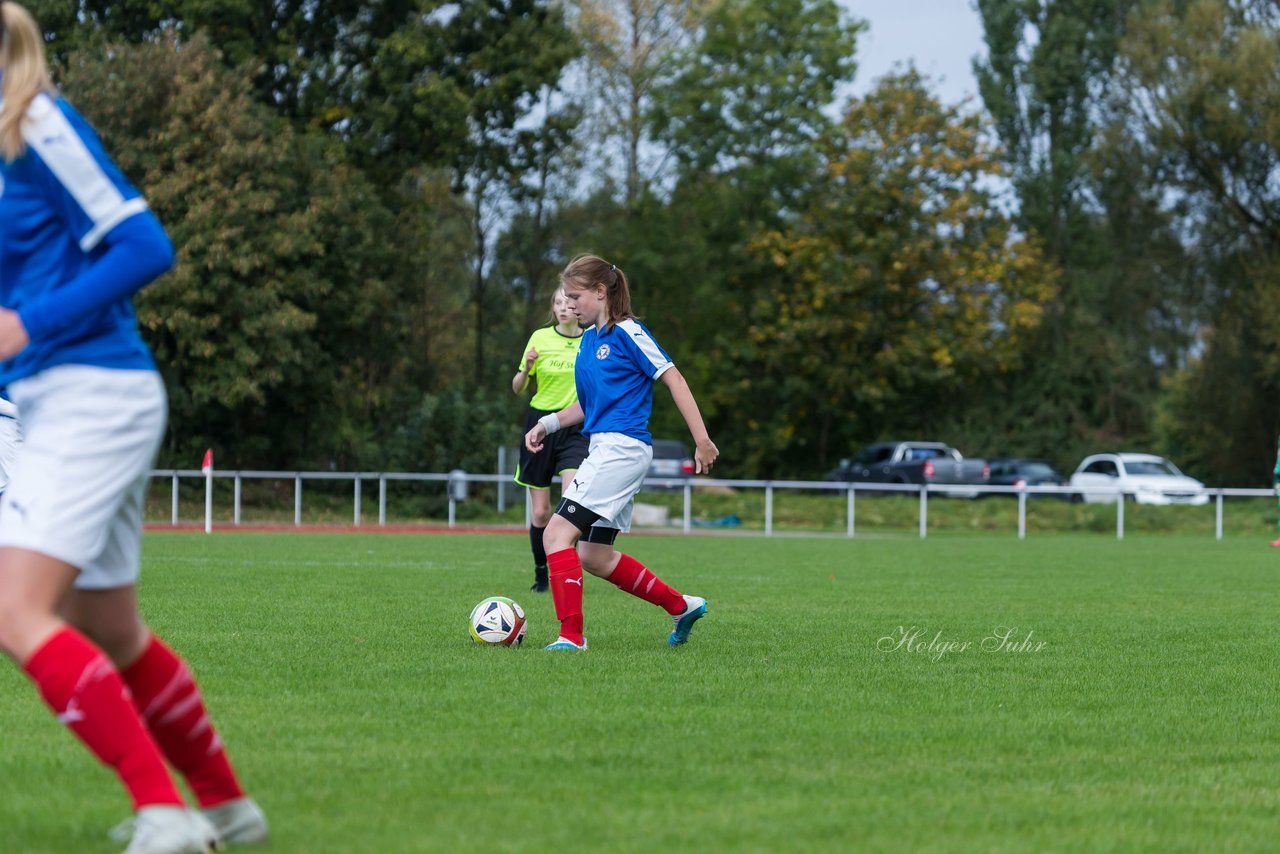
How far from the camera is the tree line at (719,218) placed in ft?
105

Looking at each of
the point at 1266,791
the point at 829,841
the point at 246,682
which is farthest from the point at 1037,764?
the point at 246,682

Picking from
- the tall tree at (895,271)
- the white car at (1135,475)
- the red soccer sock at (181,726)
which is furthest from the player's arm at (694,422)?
the tall tree at (895,271)

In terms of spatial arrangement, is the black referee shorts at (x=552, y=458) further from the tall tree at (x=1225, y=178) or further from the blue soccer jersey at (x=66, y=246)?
the tall tree at (x=1225, y=178)

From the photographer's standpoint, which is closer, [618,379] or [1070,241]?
[618,379]

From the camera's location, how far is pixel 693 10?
159 feet

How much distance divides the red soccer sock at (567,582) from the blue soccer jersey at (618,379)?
661 millimetres

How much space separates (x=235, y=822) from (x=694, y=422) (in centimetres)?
410

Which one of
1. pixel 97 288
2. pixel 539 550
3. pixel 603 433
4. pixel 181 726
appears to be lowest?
pixel 539 550

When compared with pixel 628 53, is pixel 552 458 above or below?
below

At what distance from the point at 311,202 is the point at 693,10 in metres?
19.3

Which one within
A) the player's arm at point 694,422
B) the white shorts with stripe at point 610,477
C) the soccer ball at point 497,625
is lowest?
the soccer ball at point 497,625

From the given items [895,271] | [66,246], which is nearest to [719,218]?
[895,271]

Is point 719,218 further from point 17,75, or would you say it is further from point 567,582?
point 17,75

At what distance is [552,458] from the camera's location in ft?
38.6
